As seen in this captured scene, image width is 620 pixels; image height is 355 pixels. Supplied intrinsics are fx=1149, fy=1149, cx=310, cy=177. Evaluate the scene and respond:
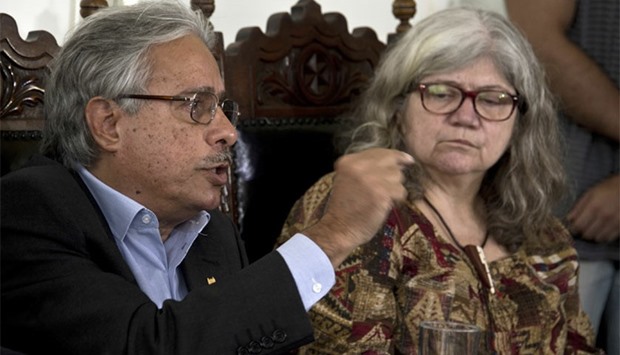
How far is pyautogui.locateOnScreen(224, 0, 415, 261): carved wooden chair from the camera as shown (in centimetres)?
249

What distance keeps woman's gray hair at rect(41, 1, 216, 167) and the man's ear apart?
0.04 feet

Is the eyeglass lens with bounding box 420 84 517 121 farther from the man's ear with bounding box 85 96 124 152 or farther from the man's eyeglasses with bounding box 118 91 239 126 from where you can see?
the man's ear with bounding box 85 96 124 152

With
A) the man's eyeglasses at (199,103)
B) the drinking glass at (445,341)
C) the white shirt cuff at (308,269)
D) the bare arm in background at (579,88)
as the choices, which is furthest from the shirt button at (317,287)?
the bare arm in background at (579,88)

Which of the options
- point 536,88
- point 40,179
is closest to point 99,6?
point 40,179

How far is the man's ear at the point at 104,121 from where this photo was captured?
72.4 inches

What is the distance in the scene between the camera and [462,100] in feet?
8.20

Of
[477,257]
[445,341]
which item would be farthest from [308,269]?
[477,257]

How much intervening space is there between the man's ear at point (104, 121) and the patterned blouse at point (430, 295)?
60 centimetres

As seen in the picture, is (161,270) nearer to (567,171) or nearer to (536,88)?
(536,88)

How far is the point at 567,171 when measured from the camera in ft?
9.52

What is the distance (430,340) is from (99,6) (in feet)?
3.70

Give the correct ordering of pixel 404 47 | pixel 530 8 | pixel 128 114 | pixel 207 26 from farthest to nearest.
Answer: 1. pixel 530 8
2. pixel 404 47
3. pixel 207 26
4. pixel 128 114

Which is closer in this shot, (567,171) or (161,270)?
(161,270)

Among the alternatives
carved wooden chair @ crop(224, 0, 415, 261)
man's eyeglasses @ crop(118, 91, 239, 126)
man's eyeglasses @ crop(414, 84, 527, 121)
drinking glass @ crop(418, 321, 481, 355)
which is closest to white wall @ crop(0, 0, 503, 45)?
carved wooden chair @ crop(224, 0, 415, 261)
